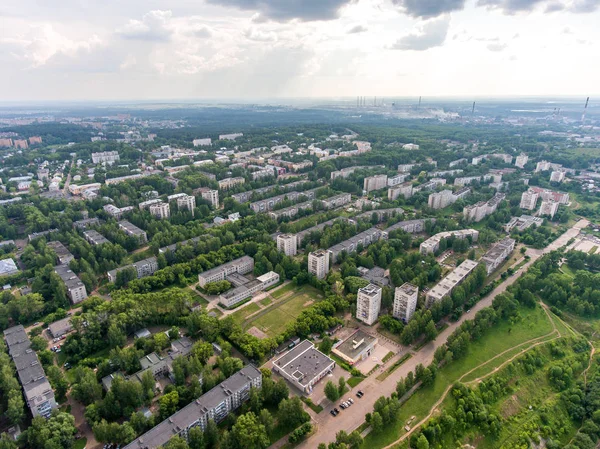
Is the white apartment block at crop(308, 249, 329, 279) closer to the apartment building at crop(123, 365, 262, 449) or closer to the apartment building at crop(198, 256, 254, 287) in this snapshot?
the apartment building at crop(198, 256, 254, 287)

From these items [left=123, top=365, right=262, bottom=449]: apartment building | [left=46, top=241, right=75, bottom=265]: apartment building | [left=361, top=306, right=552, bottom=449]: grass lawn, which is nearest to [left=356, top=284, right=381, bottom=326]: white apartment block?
[left=361, top=306, right=552, bottom=449]: grass lawn

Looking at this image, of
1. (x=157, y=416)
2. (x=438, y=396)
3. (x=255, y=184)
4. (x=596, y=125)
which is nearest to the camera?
(x=157, y=416)

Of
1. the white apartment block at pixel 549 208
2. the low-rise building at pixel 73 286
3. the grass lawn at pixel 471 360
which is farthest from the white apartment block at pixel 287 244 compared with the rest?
the white apartment block at pixel 549 208

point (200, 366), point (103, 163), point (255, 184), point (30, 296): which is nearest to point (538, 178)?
point (255, 184)

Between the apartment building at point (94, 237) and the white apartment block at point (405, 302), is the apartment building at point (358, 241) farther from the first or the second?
the apartment building at point (94, 237)

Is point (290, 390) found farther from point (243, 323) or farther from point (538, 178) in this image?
point (538, 178)

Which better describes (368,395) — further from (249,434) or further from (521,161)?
(521,161)
